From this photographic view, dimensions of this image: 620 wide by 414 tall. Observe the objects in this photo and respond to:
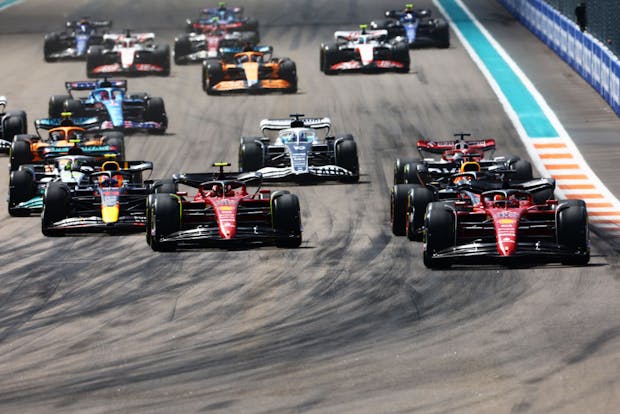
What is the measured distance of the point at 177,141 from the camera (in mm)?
36906

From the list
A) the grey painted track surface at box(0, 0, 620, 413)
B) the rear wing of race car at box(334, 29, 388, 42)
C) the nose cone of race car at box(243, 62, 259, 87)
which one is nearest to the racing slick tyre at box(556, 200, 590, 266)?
the grey painted track surface at box(0, 0, 620, 413)

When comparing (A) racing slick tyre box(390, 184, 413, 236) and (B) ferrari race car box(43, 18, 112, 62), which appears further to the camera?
(B) ferrari race car box(43, 18, 112, 62)

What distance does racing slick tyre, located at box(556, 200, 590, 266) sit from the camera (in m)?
22.2

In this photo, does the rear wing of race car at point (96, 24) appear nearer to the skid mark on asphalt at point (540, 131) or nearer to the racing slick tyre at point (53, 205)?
the skid mark on asphalt at point (540, 131)

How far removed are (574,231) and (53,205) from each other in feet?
Answer: 27.6

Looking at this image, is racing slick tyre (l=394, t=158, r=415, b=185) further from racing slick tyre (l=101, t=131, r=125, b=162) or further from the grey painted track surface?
racing slick tyre (l=101, t=131, r=125, b=162)

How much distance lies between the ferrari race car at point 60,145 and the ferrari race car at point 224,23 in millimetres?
17978

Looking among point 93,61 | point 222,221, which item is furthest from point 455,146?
point 93,61

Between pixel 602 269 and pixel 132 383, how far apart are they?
799 centimetres

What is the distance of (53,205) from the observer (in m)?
25.6

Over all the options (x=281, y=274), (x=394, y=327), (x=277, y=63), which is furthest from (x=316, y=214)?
(x=277, y=63)

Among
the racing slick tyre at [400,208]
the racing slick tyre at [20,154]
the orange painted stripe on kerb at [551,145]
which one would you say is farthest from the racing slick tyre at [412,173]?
the orange painted stripe on kerb at [551,145]

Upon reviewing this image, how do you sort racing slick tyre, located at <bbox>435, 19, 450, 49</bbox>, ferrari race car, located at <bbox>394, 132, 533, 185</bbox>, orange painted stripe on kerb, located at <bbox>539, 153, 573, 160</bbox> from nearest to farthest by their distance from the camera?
ferrari race car, located at <bbox>394, 132, 533, 185</bbox>
orange painted stripe on kerb, located at <bbox>539, 153, 573, 160</bbox>
racing slick tyre, located at <bbox>435, 19, 450, 49</bbox>

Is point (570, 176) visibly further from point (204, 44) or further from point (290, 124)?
point (204, 44)
